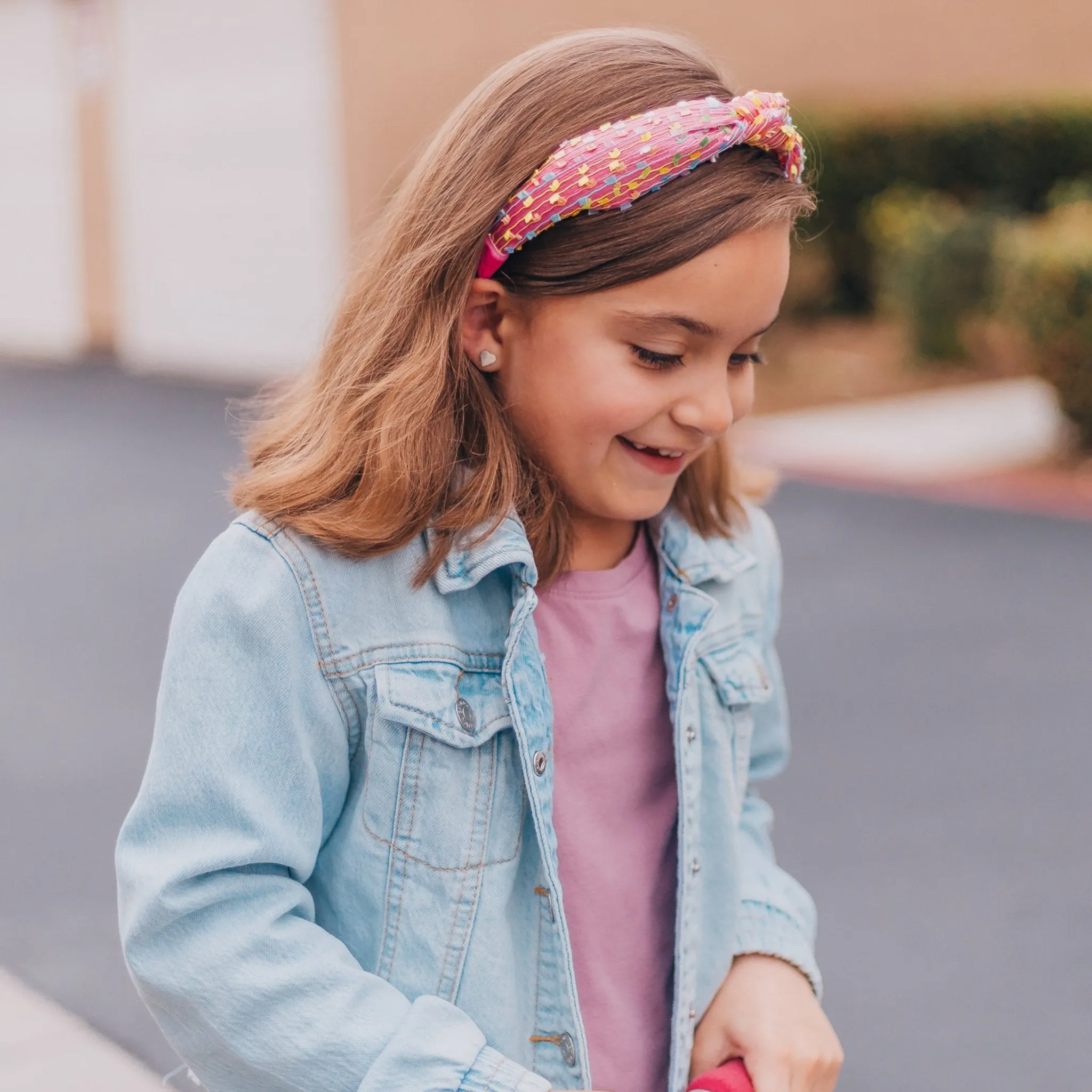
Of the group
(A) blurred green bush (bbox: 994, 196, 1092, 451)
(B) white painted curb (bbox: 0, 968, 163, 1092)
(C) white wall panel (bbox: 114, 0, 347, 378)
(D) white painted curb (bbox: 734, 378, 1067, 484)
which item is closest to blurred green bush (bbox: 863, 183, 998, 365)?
(D) white painted curb (bbox: 734, 378, 1067, 484)

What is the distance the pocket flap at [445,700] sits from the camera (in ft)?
5.01

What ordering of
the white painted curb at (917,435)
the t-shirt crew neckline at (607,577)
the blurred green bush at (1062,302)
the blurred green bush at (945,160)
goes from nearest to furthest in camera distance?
the t-shirt crew neckline at (607,577) < the blurred green bush at (1062,302) < the white painted curb at (917,435) < the blurred green bush at (945,160)

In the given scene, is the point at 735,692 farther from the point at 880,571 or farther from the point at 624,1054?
the point at 880,571

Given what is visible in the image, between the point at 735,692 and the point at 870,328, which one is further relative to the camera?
the point at 870,328

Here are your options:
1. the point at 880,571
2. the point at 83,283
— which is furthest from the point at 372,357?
the point at 83,283

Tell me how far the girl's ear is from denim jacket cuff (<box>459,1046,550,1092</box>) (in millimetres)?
681

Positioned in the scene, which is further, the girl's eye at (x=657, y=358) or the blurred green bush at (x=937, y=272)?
the blurred green bush at (x=937, y=272)

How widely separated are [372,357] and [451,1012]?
2.16 feet

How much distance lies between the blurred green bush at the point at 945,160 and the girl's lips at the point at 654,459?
41.2ft

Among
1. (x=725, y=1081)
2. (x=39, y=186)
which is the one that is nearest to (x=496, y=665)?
(x=725, y=1081)

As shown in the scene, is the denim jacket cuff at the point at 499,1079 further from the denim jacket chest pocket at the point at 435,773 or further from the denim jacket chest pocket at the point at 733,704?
the denim jacket chest pocket at the point at 733,704

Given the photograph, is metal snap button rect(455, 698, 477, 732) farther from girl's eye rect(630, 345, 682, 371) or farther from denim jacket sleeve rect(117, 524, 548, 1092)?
girl's eye rect(630, 345, 682, 371)

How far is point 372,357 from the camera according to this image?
1686 millimetres

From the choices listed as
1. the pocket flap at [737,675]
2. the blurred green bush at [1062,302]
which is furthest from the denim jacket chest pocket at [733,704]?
the blurred green bush at [1062,302]
